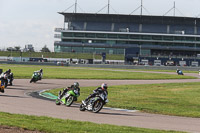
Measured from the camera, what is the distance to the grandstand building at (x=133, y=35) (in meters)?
148

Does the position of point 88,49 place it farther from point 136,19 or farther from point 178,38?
point 178,38

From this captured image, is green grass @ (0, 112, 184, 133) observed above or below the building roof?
below

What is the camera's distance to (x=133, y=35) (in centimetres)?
14988

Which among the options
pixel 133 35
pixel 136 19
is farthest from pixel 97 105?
pixel 136 19

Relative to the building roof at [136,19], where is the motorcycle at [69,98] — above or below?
below

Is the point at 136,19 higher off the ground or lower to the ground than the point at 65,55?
higher

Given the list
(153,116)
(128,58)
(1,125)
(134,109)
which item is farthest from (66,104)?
(128,58)

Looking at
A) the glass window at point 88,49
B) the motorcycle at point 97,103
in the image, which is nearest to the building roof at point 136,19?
the glass window at point 88,49

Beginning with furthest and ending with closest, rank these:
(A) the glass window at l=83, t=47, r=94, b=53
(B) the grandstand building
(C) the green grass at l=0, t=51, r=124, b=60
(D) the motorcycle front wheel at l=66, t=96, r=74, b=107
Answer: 1. (B) the grandstand building
2. (A) the glass window at l=83, t=47, r=94, b=53
3. (C) the green grass at l=0, t=51, r=124, b=60
4. (D) the motorcycle front wheel at l=66, t=96, r=74, b=107

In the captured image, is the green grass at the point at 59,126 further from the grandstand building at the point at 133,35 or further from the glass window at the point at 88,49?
the grandstand building at the point at 133,35

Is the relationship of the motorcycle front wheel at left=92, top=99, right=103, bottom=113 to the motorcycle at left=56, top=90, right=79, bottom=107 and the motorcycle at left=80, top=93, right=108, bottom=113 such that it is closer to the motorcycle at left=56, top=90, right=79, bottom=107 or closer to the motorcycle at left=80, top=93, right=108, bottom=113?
the motorcycle at left=80, top=93, right=108, bottom=113

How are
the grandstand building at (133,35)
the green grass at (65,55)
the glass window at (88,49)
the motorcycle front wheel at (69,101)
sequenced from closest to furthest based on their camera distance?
the motorcycle front wheel at (69,101) → the green grass at (65,55) → the glass window at (88,49) → the grandstand building at (133,35)

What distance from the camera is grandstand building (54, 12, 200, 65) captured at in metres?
148

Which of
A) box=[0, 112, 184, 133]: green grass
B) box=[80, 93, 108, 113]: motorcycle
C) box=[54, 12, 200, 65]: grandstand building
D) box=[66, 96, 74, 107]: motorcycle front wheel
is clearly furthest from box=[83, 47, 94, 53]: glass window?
box=[0, 112, 184, 133]: green grass
